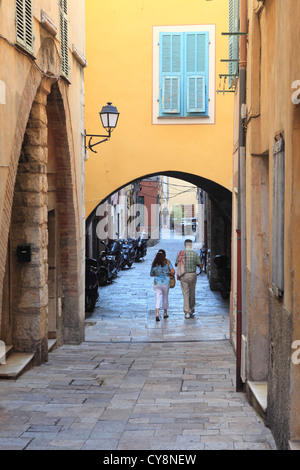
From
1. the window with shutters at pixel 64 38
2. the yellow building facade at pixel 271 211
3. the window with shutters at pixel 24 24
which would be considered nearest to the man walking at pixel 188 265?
the window with shutters at pixel 64 38

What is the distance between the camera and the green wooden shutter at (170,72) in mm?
15531

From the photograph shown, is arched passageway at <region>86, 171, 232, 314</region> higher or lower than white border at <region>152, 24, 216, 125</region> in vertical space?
lower

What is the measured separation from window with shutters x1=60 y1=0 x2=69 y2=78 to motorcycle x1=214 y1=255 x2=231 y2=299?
28.0ft

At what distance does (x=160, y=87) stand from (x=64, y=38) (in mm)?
4949

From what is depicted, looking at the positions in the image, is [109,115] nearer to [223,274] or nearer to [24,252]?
[24,252]

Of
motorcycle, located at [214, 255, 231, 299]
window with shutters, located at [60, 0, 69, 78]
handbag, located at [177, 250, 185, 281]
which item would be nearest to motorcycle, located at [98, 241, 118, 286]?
motorcycle, located at [214, 255, 231, 299]

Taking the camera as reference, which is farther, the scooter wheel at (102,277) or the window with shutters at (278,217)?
the scooter wheel at (102,277)

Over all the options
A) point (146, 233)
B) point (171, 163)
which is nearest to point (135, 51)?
point (171, 163)

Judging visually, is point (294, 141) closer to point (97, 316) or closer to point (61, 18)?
point (61, 18)

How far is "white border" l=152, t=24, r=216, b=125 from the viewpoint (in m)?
15.5

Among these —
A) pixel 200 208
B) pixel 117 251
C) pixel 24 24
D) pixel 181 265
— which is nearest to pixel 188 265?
pixel 181 265

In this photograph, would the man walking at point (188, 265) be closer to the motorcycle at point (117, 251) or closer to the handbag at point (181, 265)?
the handbag at point (181, 265)

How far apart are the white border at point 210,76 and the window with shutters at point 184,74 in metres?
0.07

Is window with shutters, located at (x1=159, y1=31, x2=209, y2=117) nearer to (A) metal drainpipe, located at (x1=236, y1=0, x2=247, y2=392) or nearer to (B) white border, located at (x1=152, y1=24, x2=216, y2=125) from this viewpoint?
(B) white border, located at (x1=152, y1=24, x2=216, y2=125)
